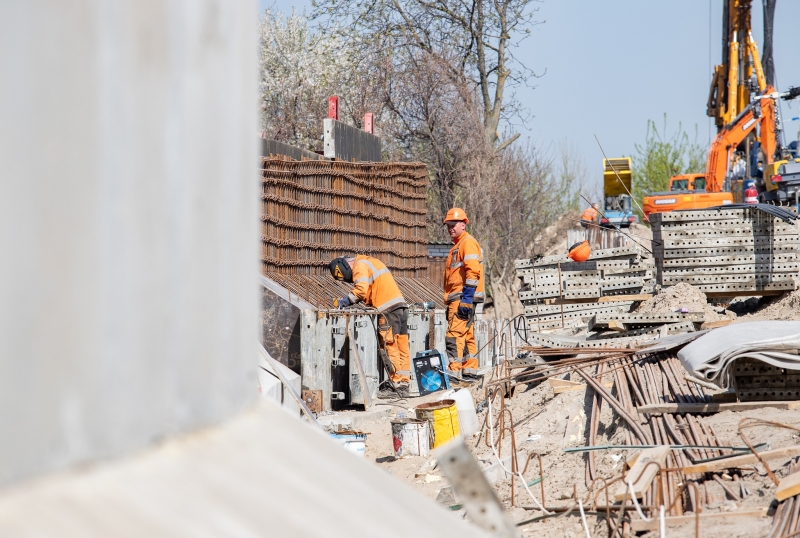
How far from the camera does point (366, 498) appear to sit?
1717mm

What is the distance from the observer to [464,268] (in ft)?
39.6

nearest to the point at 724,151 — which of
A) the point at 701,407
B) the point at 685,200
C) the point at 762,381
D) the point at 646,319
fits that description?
the point at 685,200

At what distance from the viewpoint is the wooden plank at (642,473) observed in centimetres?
461

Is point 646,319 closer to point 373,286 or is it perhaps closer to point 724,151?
point 373,286

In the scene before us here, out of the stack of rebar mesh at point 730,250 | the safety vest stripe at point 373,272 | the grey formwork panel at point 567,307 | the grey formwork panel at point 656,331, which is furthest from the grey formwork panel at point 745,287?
the safety vest stripe at point 373,272

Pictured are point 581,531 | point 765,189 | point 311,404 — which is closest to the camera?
point 581,531

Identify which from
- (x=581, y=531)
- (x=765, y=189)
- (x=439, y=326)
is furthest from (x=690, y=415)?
(x=765, y=189)

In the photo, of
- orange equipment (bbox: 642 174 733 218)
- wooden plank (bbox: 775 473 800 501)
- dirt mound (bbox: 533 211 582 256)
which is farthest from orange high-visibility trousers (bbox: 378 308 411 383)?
dirt mound (bbox: 533 211 582 256)

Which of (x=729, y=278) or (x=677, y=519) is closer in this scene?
(x=677, y=519)

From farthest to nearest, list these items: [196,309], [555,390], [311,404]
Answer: [311,404] → [555,390] → [196,309]

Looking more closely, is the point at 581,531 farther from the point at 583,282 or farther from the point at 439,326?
the point at 439,326

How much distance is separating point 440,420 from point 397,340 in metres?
3.77

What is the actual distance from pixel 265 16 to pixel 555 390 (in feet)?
86.0

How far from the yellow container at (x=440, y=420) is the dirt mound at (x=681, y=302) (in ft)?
11.9
